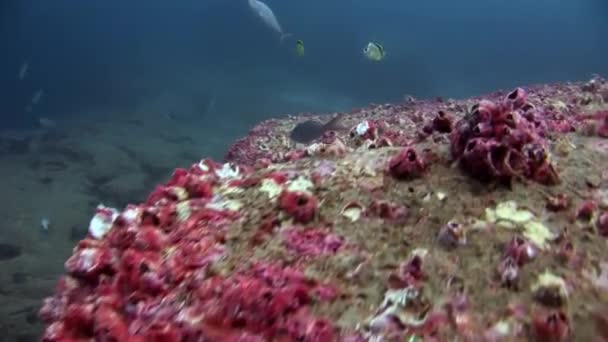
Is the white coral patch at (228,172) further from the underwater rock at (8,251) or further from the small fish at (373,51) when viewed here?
the underwater rock at (8,251)

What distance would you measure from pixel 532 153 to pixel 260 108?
3098cm

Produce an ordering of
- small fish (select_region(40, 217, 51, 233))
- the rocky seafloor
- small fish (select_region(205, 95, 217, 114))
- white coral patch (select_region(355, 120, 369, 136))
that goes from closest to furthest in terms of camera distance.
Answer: the rocky seafloor, white coral patch (select_region(355, 120, 369, 136)), small fish (select_region(40, 217, 51, 233)), small fish (select_region(205, 95, 217, 114))

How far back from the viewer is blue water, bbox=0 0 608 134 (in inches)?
1601

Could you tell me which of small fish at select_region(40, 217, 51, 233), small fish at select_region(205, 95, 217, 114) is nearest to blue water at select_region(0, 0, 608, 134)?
small fish at select_region(205, 95, 217, 114)

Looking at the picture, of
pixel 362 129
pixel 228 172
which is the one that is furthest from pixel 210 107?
pixel 228 172

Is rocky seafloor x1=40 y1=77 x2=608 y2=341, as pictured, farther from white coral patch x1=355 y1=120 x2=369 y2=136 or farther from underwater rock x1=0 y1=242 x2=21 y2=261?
underwater rock x1=0 y1=242 x2=21 y2=261

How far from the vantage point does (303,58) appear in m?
49.4

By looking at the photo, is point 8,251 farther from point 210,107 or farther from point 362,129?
point 210,107

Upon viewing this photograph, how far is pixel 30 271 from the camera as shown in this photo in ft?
36.4

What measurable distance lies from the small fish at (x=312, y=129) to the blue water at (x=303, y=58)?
18.6 metres

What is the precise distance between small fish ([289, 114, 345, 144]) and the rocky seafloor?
5836mm

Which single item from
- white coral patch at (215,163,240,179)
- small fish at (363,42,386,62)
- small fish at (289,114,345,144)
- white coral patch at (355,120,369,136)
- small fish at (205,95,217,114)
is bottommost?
small fish at (205,95,217,114)

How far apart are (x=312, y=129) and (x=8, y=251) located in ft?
26.4

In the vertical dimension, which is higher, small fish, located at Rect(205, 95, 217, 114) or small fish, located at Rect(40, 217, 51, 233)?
small fish, located at Rect(40, 217, 51, 233)
